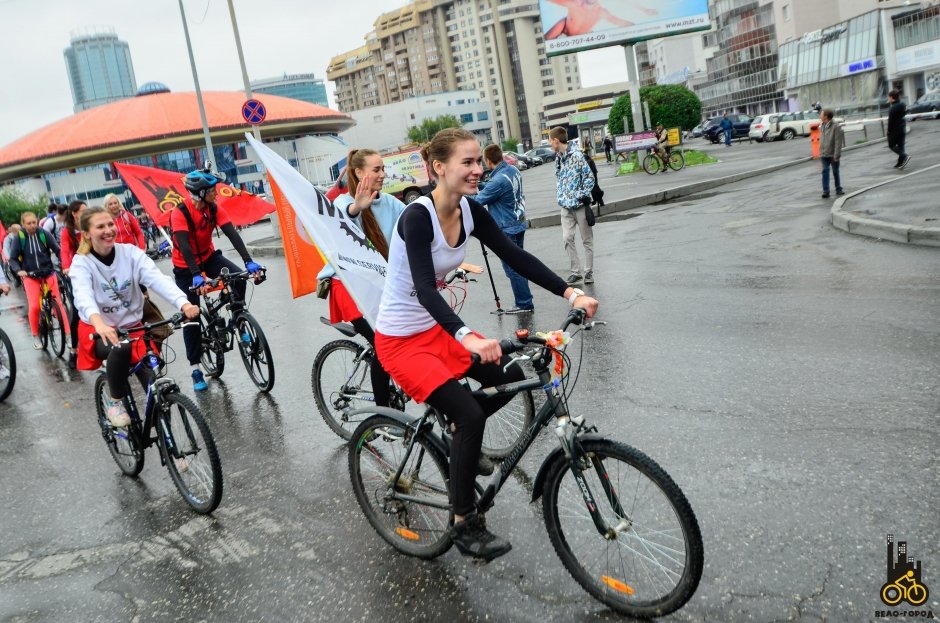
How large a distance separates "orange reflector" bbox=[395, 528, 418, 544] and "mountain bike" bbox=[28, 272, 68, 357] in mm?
8219

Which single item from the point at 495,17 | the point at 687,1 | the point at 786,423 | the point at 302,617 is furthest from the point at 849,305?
the point at 495,17

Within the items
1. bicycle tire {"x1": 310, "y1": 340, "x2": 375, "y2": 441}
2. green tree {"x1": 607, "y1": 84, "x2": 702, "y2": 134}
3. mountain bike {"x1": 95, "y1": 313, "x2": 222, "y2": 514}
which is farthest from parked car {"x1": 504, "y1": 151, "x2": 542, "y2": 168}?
mountain bike {"x1": 95, "y1": 313, "x2": 222, "y2": 514}

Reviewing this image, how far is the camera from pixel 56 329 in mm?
11164

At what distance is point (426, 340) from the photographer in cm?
362

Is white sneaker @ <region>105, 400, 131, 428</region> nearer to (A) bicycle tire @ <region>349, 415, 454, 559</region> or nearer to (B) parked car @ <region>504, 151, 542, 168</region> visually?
(A) bicycle tire @ <region>349, 415, 454, 559</region>

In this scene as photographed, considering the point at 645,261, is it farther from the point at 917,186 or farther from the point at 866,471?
the point at 866,471

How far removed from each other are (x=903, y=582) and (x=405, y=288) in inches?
90.6

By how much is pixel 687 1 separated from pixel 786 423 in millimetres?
32091

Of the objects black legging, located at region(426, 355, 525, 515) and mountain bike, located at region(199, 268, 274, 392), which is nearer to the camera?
black legging, located at region(426, 355, 525, 515)

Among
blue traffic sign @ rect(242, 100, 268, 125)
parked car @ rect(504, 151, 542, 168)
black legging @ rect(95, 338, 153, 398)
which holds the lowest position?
black legging @ rect(95, 338, 153, 398)

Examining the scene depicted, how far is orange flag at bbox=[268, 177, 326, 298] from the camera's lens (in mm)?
5773

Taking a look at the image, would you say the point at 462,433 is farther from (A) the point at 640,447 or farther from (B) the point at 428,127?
(B) the point at 428,127

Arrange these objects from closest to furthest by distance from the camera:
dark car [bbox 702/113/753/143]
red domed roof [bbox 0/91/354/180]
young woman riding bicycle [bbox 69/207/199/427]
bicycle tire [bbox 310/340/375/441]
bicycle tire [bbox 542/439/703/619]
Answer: bicycle tire [bbox 542/439/703/619]
young woman riding bicycle [bbox 69/207/199/427]
bicycle tire [bbox 310/340/375/441]
dark car [bbox 702/113/753/143]
red domed roof [bbox 0/91/354/180]

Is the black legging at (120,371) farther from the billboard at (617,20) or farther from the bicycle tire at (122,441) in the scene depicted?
the billboard at (617,20)
